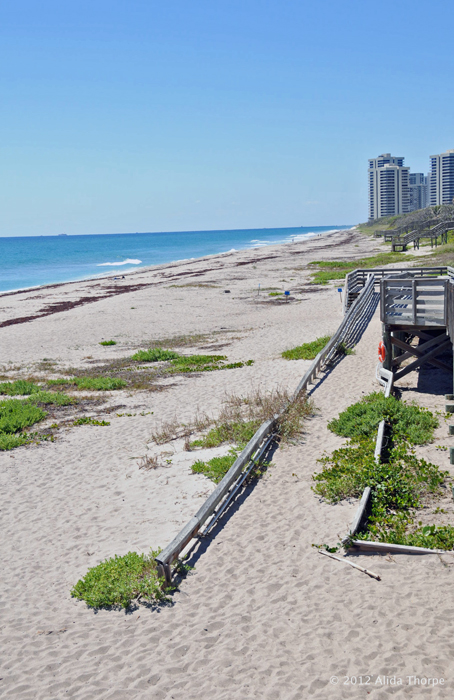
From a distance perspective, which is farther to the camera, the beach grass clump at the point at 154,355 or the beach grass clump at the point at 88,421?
the beach grass clump at the point at 154,355

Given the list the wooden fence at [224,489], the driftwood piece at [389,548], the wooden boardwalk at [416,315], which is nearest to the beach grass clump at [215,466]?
the wooden fence at [224,489]

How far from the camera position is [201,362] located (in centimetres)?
2031

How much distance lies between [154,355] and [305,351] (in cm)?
617

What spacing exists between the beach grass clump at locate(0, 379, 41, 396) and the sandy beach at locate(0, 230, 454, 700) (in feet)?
8.36

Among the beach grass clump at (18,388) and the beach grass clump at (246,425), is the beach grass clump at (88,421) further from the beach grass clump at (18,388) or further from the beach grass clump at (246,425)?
the beach grass clump at (18,388)

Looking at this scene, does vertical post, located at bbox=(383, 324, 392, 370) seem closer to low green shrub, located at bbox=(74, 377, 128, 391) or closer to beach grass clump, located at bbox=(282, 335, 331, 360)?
beach grass clump, located at bbox=(282, 335, 331, 360)

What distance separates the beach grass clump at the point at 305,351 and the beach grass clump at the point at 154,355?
4.74m

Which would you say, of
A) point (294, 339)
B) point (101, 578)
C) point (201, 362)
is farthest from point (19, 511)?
point (294, 339)

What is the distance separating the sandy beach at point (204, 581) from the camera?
5.37 m

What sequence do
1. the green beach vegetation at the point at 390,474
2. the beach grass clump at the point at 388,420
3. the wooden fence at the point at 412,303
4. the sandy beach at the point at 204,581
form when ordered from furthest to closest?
1. the wooden fence at the point at 412,303
2. the beach grass clump at the point at 388,420
3. the green beach vegetation at the point at 390,474
4. the sandy beach at the point at 204,581

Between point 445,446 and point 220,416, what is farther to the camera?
point 220,416

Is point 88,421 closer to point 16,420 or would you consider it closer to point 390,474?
point 16,420

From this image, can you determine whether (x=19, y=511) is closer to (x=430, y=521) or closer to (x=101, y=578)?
(x=101, y=578)

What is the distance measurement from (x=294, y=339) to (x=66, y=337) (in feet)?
39.5
